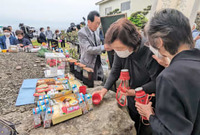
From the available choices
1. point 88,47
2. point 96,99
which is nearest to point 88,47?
point 88,47

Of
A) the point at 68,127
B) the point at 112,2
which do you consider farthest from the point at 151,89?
the point at 112,2

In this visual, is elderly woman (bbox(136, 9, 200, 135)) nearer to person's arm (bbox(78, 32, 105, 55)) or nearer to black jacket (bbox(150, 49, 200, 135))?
black jacket (bbox(150, 49, 200, 135))

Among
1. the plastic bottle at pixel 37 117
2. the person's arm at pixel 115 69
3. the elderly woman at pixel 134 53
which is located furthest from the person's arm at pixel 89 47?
the plastic bottle at pixel 37 117

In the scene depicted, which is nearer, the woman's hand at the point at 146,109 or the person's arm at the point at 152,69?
the woman's hand at the point at 146,109

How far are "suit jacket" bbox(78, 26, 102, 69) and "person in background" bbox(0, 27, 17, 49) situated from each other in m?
4.63

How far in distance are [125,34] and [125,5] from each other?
13322 millimetres

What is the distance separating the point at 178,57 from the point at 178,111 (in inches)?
11.5

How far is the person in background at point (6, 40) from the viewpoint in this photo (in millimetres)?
5207

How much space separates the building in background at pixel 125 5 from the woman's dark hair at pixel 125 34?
35.7 feet

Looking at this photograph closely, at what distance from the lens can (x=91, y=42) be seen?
2596 mm

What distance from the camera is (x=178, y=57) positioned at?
663 millimetres

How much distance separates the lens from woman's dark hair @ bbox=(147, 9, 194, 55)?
66 centimetres

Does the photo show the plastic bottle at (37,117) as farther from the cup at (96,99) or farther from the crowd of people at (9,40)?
the crowd of people at (9,40)

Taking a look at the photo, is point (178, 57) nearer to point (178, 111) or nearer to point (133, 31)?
point (178, 111)
